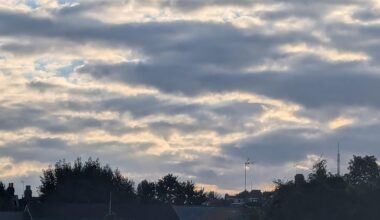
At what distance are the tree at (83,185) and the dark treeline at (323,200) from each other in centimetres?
7002

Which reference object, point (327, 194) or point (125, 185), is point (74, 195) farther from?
point (327, 194)

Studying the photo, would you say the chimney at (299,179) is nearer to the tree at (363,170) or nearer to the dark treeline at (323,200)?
the dark treeline at (323,200)

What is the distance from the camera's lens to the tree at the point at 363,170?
3464 inches

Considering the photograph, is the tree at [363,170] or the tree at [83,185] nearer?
the tree at [363,170]

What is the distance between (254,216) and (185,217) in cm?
4266

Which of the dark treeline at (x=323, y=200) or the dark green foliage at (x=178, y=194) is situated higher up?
the dark green foliage at (x=178, y=194)

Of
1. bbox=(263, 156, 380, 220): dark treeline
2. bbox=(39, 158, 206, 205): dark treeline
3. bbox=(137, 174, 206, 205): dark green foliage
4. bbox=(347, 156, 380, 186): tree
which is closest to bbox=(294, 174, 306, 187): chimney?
bbox=(263, 156, 380, 220): dark treeline

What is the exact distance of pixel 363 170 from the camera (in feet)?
304

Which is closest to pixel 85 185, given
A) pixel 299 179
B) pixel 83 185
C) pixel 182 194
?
pixel 83 185

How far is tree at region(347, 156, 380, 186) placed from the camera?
87988 millimetres

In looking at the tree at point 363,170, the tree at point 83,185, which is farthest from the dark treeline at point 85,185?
the tree at point 363,170

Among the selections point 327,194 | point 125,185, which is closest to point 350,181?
point 327,194

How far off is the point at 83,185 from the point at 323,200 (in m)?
82.3

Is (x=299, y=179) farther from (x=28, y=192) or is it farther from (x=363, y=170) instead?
(x=28, y=192)
